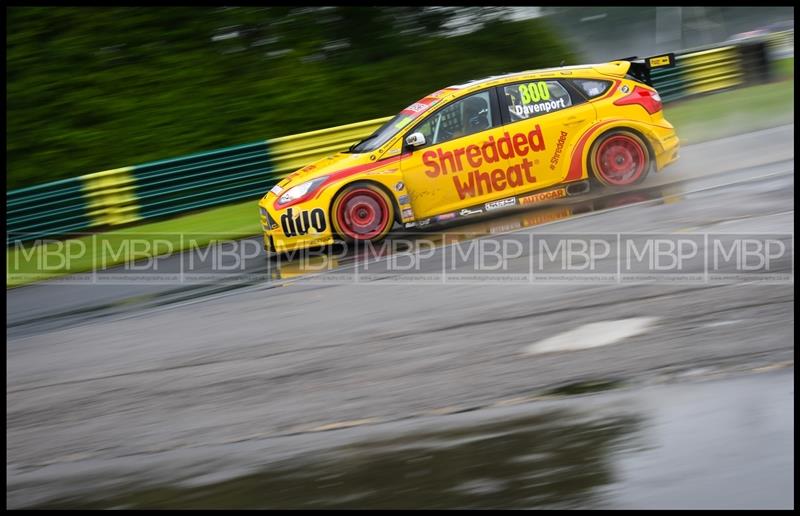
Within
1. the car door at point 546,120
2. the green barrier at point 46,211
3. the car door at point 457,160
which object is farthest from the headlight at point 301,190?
the green barrier at point 46,211

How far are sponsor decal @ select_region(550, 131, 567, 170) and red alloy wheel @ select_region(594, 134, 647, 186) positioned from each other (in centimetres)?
48

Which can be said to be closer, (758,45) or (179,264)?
(179,264)

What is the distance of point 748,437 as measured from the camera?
4742mm

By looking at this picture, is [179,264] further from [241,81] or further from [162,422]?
[241,81]

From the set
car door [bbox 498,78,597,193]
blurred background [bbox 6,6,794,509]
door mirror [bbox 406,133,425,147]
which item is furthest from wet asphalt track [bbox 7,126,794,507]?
door mirror [bbox 406,133,425,147]

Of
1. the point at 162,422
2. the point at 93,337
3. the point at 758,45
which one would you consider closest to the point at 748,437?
the point at 162,422

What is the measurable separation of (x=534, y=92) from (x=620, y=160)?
1357 mm

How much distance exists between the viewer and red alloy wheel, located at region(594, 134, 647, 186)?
10531 millimetres

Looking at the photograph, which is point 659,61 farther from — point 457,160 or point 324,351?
point 324,351

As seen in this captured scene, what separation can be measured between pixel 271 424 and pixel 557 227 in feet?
16.2

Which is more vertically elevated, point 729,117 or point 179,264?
point 729,117

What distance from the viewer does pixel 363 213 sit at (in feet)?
33.1
